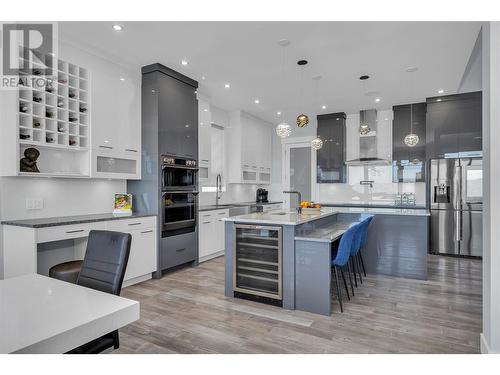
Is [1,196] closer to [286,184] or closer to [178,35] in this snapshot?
[178,35]

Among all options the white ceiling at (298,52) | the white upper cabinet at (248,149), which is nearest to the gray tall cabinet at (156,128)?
the white ceiling at (298,52)

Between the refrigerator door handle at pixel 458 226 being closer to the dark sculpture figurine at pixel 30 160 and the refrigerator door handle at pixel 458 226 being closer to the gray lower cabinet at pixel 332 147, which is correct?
the gray lower cabinet at pixel 332 147

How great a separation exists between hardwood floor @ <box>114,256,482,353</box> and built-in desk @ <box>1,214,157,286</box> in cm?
35

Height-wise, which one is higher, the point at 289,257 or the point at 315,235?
the point at 315,235

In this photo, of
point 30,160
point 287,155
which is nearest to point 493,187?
point 30,160

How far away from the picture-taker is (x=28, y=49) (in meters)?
3.07

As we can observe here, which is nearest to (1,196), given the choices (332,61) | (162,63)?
(162,63)

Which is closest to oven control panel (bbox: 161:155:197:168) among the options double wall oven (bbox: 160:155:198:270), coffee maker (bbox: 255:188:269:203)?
double wall oven (bbox: 160:155:198:270)

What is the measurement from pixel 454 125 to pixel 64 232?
20.5 ft

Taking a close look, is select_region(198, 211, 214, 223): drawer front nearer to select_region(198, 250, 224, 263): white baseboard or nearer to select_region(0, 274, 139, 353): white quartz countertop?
select_region(198, 250, 224, 263): white baseboard

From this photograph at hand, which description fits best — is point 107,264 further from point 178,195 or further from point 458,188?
point 458,188

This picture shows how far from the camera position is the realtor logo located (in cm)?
297
